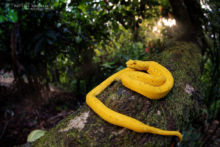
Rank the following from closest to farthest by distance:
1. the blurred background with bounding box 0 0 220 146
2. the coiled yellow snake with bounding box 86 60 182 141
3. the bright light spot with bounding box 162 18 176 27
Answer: the coiled yellow snake with bounding box 86 60 182 141, the blurred background with bounding box 0 0 220 146, the bright light spot with bounding box 162 18 176 27

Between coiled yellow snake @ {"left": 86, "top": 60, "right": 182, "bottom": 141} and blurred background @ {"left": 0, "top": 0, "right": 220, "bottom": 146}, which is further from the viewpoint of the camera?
blurred background @ {"left": 0, "top": 0, "right": 220, "bottom": 146}

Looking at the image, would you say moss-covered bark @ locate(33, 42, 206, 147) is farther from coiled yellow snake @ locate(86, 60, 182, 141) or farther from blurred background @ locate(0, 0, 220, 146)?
blurred background @ locate(0, 0, 220, 146)

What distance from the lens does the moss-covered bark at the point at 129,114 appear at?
1.21m

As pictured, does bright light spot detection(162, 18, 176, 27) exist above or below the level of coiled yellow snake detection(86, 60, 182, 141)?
above

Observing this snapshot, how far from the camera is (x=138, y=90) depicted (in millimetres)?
1468

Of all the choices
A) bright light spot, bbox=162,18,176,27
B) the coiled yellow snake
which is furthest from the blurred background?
the coiled yellow snake

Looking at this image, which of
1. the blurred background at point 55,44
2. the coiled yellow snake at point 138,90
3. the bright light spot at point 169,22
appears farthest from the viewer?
the bright light spot at point 169,22

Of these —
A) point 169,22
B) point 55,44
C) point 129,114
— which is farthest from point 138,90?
point 169,22

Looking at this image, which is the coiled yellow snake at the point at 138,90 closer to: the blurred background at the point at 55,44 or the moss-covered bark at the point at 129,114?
the moss-covered bark at the point at 129,114

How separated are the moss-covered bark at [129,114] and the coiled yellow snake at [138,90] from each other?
0.21 ft

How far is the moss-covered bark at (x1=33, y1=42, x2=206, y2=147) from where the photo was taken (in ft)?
3.96

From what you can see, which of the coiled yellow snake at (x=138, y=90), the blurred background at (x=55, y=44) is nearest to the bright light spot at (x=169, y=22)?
the blurred background at (x=55, y=44)

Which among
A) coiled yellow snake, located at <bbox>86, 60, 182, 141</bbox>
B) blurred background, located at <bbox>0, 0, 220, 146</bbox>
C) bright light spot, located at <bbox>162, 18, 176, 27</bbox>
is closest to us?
coiled yellow snake, located at <bbox>86, 60, 182, 141</bbox>

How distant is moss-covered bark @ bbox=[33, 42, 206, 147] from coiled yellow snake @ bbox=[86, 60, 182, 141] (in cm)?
6
